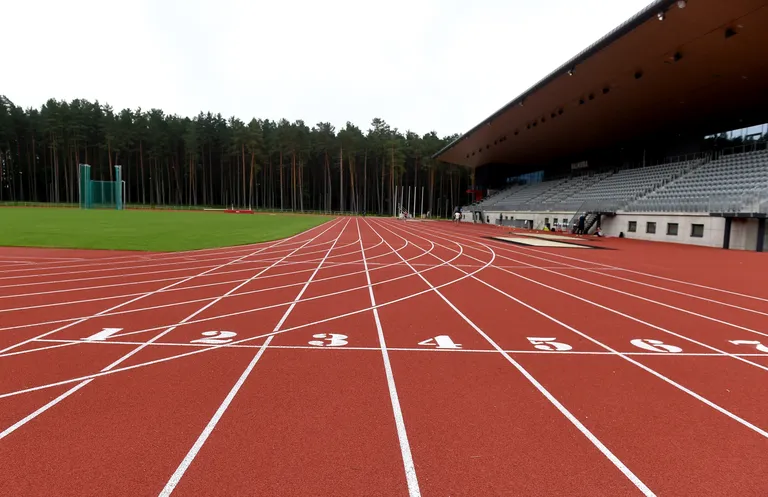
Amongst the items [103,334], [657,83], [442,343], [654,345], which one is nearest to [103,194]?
[103,334]

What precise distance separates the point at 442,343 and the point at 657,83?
79.4 ft

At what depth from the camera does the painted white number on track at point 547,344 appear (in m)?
5.16

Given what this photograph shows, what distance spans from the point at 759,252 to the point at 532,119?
1902 centimetres

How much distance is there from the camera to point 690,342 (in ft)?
18.0

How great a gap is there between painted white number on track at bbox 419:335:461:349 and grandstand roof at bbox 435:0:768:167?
1627 cm

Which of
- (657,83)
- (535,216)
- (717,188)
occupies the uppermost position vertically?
(657,83)

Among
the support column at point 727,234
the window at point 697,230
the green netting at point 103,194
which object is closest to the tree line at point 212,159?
the green netting at point 103,194

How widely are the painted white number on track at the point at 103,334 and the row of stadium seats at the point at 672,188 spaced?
2343cm

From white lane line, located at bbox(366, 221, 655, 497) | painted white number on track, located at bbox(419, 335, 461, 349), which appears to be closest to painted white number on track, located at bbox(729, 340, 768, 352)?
white lane line, located at bbox(366, 221, 655, 497)

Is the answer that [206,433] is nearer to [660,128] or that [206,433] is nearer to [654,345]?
[654,345]

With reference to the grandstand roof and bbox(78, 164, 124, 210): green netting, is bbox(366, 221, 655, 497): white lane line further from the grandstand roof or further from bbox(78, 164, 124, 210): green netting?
bbox(78, 164, 124, 210): green netting

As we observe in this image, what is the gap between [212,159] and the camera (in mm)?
76688

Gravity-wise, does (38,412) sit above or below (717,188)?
below

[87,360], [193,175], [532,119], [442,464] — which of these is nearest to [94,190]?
[193,175]
